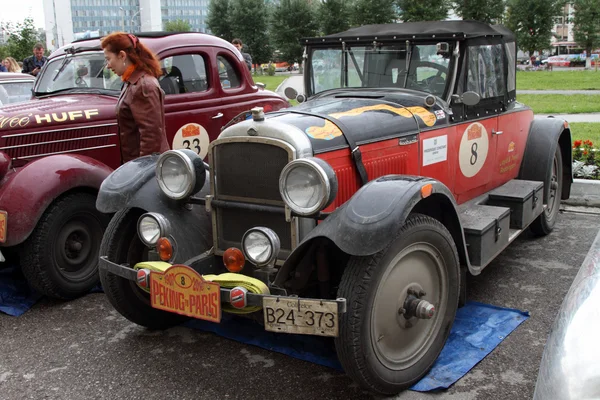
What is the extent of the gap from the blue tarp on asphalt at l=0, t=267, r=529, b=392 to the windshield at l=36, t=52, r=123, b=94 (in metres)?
2.43

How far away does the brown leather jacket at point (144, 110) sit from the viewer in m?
4.67

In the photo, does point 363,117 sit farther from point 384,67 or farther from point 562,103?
point 562,103

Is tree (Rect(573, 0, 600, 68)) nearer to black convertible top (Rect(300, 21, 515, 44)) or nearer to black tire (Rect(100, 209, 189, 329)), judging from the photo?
black convertible top (Rect(300, 21, 515, 44))

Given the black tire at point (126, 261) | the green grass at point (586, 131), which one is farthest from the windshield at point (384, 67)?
the green grass at point (586, 131)

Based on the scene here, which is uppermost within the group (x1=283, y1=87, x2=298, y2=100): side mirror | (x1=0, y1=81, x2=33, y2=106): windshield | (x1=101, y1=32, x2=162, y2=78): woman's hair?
(x1=101, y1=32, x2=162, y2=78): woman's hair

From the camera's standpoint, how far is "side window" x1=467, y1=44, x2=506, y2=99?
4680 millimetres

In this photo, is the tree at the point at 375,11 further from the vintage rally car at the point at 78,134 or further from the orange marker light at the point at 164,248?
the orange marker light at the point at 164,248

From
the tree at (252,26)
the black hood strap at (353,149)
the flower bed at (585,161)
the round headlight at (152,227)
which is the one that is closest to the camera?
the round headlight at (152,227)

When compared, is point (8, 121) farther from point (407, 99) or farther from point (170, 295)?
point (407, 99)

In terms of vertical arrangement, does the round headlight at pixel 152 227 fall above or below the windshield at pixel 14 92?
below

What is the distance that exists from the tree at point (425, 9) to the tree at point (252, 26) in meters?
20.2

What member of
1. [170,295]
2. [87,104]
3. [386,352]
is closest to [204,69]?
[87,104]

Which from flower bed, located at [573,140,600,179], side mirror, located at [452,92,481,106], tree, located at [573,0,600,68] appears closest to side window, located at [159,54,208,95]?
side mirror, located at [452,92,481,106]

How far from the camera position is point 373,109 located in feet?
13.4
